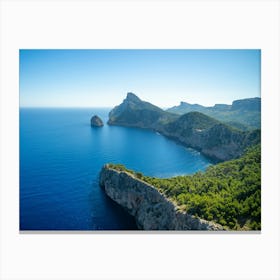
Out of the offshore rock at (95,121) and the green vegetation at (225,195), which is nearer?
the green vegetation at (225,195)

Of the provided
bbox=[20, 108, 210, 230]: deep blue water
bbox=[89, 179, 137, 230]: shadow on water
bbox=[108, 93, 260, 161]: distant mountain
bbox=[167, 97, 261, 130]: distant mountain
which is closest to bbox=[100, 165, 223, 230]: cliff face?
bbox=[89, 179, 137, 230]: shadow on water

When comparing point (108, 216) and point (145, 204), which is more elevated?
point (145, 204)

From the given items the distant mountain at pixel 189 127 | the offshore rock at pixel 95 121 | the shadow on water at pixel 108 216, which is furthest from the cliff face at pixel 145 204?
the distant mountain at pixel 189 127

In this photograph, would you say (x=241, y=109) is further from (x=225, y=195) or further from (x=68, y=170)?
(x=68, y=170)

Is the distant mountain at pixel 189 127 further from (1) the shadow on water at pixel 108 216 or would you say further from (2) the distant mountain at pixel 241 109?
(1) the shadow on water at pixel 108 216

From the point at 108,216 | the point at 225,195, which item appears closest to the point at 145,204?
the point at 108,216
